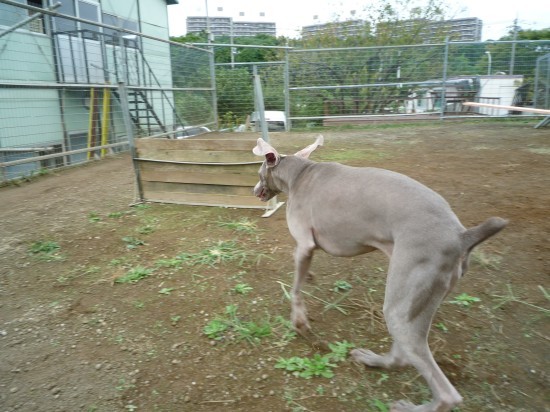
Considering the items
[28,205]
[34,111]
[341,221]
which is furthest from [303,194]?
[34,111]

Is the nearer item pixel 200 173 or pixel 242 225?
pixel 242 225

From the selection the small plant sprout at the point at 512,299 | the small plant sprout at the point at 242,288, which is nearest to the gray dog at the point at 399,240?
the small plant sprout at the point at 242,288

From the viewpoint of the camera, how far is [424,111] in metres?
13.6

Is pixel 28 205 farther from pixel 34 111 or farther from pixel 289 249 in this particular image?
pixel 289 249

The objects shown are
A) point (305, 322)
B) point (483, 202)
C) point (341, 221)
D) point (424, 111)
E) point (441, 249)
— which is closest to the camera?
point (441, 249)

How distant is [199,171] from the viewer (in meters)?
5.20

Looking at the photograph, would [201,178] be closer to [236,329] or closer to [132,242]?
[132,242]

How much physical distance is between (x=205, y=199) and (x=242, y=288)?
2.17m

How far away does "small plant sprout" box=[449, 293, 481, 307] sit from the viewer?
125 inches

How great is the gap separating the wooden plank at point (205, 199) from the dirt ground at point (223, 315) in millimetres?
114

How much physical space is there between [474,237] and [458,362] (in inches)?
38.2

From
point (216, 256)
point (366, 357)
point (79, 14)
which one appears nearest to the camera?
point (366, 357)

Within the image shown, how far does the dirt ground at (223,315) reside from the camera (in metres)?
2.38

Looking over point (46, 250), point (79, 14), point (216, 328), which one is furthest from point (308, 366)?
point (79, 14)
